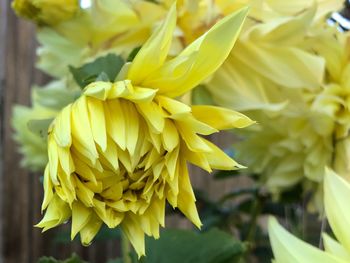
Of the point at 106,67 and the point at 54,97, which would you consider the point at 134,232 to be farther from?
the point at 54,97

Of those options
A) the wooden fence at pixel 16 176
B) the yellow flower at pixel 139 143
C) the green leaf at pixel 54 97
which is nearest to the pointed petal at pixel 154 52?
the yellow flower at pixel 139 143

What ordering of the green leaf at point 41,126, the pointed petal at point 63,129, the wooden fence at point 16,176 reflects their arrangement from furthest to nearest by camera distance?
the wooden fence at point 16,176
the green leaf at point 41,126
the pointed petal at point 63,129

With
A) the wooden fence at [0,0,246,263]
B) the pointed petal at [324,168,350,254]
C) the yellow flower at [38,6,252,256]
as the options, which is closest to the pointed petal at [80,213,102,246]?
the yellow flower at [38,6,252,256]

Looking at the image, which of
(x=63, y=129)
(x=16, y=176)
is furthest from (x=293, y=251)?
(x=16, y=176)

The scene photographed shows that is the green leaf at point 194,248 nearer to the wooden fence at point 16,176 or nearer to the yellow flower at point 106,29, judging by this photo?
the yellow flower at point 106,29

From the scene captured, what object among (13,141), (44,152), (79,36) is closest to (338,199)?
(79,36)

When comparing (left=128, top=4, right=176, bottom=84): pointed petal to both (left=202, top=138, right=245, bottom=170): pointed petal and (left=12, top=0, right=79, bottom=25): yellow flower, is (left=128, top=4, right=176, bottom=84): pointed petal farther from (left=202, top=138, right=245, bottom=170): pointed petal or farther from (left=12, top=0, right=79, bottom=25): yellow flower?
(left=12, top=0, right=79, bottom=25): yellow flower
